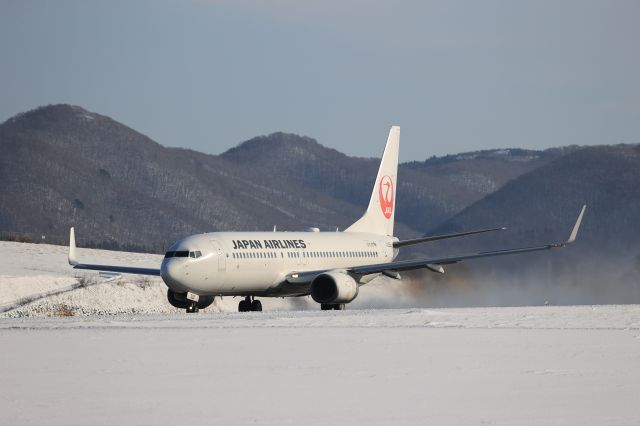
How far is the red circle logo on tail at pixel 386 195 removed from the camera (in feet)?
188

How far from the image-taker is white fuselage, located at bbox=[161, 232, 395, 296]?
1686 inches

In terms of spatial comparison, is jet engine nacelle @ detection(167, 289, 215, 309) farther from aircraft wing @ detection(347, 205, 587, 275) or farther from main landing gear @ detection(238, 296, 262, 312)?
aircraft wing @ detection(347, 205, 587, 275)

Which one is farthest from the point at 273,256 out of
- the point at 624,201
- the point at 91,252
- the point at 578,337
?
the point at 624,201

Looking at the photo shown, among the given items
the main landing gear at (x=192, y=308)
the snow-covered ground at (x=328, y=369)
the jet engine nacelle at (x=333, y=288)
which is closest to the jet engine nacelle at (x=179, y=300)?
the main landing gear at (x=192, y=308)

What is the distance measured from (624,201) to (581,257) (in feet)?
133

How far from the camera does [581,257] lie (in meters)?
69.3

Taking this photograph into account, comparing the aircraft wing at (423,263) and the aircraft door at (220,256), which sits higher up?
the aircraft door at (220,256)

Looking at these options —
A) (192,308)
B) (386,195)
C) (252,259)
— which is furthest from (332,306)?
(386,195)

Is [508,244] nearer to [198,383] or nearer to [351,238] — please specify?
[351,238]

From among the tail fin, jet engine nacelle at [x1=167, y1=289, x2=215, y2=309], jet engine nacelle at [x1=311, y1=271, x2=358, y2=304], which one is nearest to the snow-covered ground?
jet engine nacelle at [x1=167, y1=289, x2=215, y2=309]

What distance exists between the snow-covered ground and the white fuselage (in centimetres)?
817

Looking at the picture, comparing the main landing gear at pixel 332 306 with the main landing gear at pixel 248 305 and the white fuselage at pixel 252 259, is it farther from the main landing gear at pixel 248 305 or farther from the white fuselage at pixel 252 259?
the main landing gear at pixel 248 305

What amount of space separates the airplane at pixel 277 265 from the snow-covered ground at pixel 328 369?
8.62 m

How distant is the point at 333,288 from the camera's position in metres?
46.1
